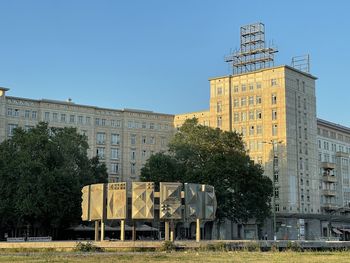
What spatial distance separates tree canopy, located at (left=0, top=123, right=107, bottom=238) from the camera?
3091 inches

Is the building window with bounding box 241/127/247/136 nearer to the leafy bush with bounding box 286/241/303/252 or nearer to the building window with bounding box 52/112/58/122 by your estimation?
the building window with bounding box 52/112/58/122

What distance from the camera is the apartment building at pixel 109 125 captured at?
11719 cm

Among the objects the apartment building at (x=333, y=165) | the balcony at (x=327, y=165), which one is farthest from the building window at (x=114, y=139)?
the balcony at (x=327, y=165)

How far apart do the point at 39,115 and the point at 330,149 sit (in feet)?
207

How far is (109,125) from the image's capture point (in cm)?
12725

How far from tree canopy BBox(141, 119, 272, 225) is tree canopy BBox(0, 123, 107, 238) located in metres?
11.9

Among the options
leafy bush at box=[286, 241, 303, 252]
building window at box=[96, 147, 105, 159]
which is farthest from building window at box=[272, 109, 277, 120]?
leafy bush at box=[286, 241, 303, 252]

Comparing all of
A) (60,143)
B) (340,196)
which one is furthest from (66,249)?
(340,196)

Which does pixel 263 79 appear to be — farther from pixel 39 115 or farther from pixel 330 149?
pixel 39 115

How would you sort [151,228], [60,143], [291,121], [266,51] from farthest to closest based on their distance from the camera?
[266,51], [291,121], [151,228], [60,143]

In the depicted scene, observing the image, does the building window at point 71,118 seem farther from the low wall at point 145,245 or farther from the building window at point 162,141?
the low wall at point 145,245

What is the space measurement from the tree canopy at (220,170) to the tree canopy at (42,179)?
39.2ft

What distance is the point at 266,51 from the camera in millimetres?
122562

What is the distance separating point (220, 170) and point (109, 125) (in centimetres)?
4559
